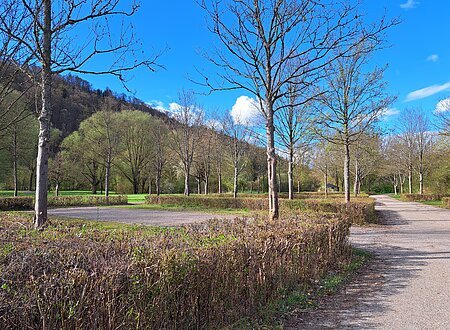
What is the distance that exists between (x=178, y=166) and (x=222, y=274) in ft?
148

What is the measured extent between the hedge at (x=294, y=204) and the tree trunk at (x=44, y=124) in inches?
333

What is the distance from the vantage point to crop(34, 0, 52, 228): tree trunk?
274 inches

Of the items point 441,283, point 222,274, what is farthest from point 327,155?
point 222,274

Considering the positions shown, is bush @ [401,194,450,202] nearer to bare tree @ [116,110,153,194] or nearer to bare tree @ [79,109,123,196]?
bare tree @ [79,109,123,196]

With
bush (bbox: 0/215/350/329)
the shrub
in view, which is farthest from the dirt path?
the shrub

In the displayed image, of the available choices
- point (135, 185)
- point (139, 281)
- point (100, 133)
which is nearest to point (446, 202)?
point (139, 281)

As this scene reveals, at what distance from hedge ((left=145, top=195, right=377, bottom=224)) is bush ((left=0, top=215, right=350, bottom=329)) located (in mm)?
7462

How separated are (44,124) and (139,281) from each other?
5.29m

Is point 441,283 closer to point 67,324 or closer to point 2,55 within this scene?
point 67,324

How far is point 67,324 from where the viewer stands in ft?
8.29

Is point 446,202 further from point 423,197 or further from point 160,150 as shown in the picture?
point 160,150

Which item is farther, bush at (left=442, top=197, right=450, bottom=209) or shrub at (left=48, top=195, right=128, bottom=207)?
shrub at (left=48, top=195, right=128, bottom=207)

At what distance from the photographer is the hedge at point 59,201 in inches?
1009

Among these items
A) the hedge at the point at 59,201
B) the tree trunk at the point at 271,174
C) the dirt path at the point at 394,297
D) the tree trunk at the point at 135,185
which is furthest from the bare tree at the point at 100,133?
the dirt path at the point at 394,297
